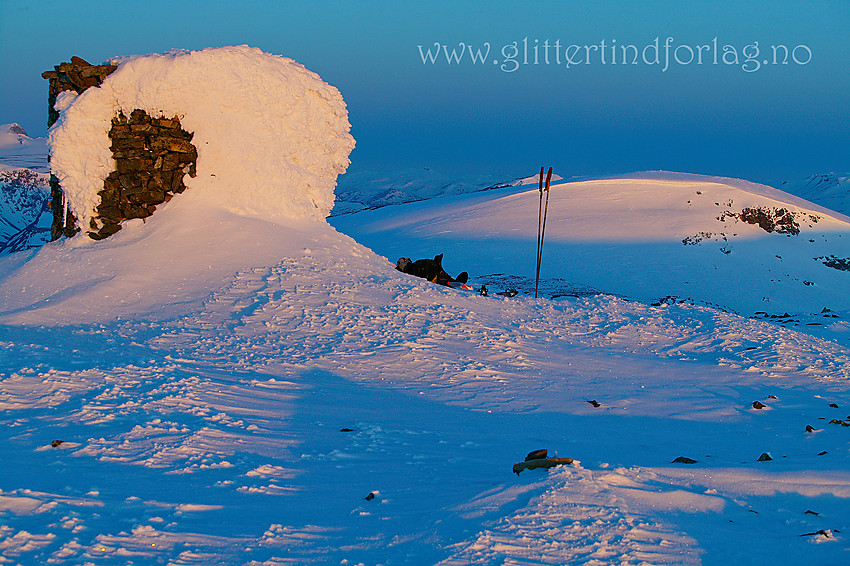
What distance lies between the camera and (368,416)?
677 centimetres

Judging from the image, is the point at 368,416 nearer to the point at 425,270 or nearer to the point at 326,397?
the point at 326,397

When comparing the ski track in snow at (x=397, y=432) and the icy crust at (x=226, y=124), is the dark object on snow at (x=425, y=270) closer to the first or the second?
the icy crust at (x=226, y=124)

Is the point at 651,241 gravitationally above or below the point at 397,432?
above

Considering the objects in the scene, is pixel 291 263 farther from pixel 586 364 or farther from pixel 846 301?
pixel 846 301

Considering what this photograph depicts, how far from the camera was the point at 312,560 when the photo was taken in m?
3.53

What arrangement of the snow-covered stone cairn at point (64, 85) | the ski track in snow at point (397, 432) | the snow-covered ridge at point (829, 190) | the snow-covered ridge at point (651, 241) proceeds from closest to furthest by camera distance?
the ski track in snow at point (397, 432) < the snow-covered stone cairn at point (64, 85) < the snow-covered ridge at point (651, 241) < the snow-covered ridge at point (829, 190)

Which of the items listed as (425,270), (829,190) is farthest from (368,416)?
(829,190)

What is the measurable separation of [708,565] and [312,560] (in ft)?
6.93

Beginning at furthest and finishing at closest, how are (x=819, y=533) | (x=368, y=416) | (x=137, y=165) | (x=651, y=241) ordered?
(x=651, y=241)
(x=137, y=165)
(x=368, y=416)
(x=819, y=533)

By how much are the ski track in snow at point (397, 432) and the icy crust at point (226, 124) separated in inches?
140

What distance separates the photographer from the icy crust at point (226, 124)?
46.3 feet

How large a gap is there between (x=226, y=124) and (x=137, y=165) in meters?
2.08

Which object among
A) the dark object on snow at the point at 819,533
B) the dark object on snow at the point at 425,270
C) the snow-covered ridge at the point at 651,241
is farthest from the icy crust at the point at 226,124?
the dark object on snow at the point at 819,533

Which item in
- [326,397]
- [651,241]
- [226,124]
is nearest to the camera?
[326,397]
